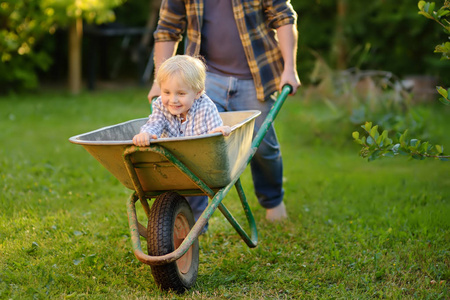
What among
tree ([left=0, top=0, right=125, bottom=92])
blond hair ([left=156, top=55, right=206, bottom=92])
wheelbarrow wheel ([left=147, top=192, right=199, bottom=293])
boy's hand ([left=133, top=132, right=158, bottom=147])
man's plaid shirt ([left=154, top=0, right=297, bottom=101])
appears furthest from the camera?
tree ([left=0, top=0, right=125, bottom=92])

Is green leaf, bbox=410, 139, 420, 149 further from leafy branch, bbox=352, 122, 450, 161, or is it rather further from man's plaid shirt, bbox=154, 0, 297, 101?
man's plaid shirt, bbox=154, 0, 297, 101

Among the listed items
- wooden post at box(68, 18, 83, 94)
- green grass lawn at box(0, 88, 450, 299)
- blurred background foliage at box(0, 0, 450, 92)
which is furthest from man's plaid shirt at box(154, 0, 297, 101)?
wooden post at box(68, 18, 83, 94)

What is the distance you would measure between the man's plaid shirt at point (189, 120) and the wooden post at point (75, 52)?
→ 951 cm

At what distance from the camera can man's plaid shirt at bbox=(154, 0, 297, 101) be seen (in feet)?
11.2

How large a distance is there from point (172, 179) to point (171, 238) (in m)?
0.30

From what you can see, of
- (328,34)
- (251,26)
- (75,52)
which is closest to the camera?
(251,26)

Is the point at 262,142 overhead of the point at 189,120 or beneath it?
beneath

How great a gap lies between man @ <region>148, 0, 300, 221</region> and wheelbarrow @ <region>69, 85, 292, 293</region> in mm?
598

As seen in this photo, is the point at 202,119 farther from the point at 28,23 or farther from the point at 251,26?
the point at 28,23

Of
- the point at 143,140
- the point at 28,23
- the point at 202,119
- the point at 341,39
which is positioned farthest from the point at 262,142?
the point at 341,39

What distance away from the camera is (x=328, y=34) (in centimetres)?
1273

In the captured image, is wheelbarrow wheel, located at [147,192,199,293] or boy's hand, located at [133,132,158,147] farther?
wheelbarrow wheel, located at [147,192,199,293]

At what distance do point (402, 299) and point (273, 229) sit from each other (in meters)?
1.20

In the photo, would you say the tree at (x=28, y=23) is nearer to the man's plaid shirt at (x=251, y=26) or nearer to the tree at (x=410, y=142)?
the man's plaid shirt at (x=251, y=26)
